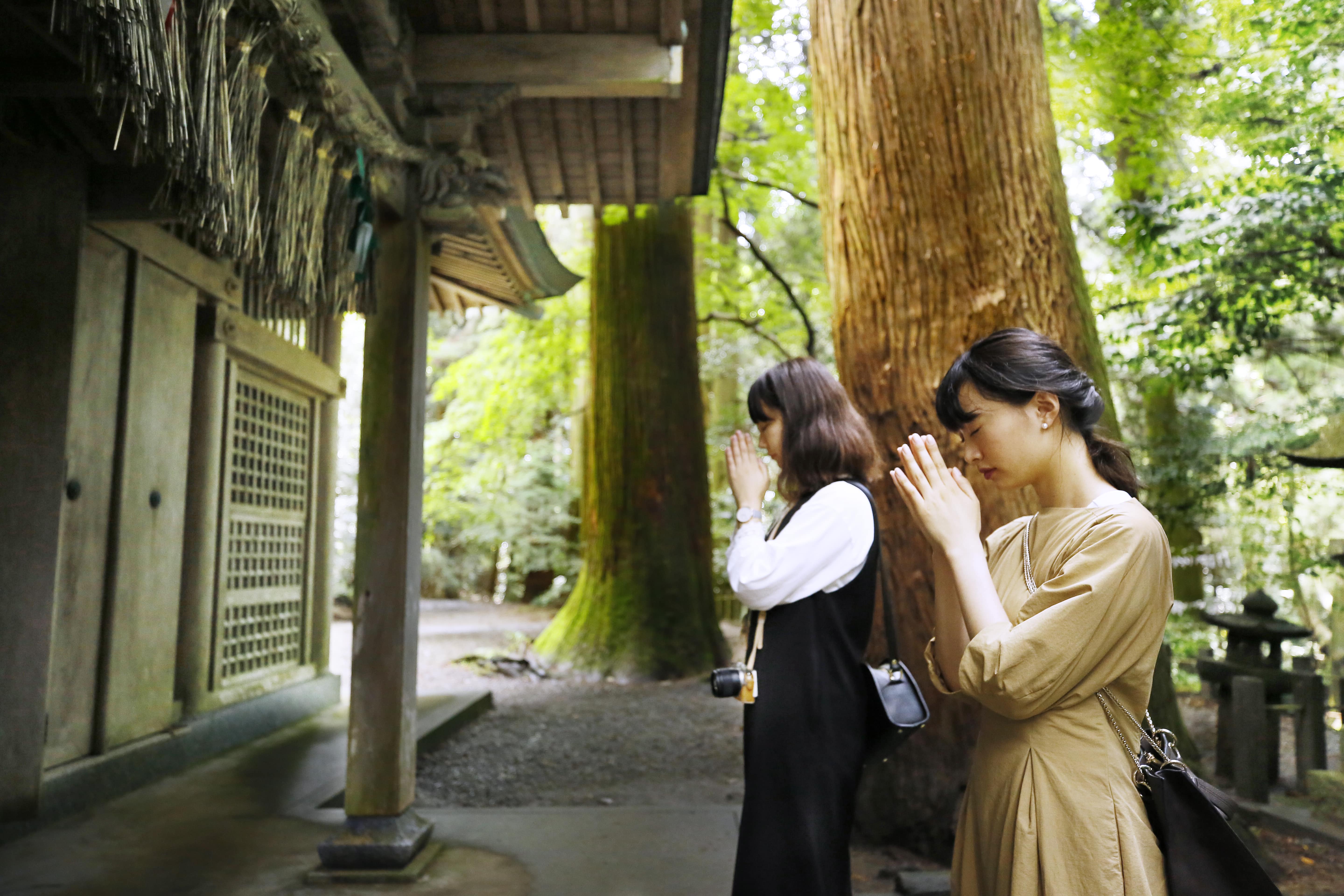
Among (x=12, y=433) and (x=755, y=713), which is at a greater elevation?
(x=12, y=433)

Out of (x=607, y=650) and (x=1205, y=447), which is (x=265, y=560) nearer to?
(x=607, y=650)

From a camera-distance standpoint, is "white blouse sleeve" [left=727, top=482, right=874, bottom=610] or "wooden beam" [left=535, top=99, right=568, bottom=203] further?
"wooden beam" [left=535, top=99, right=568, bottom=203]

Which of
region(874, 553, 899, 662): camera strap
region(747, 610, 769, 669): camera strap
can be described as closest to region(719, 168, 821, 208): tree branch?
region(874, 553, 899, 662): camera strap

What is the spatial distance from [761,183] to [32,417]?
26.0 ft

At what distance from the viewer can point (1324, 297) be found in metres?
6.51

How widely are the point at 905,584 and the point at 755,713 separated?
2122 millimetres

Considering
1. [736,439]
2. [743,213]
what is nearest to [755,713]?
[736,439]

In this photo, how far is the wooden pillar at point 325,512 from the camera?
25.6 ft

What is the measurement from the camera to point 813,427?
7.84 feet

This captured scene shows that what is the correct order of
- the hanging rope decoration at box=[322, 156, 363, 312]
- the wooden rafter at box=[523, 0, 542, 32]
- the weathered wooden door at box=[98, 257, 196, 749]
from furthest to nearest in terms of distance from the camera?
the weathered wooden door at box=[98, 257, 196, 749] < the wooden rafter at box=[523, 0, 542, 32] < the hanging rope decoration at box=[322, 156, 363, 312]

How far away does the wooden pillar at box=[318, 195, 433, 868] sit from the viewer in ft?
12.6

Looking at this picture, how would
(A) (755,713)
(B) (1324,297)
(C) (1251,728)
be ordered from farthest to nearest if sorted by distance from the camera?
(B) (1324,297)
(C) (1251,728)
(A) (755,713)

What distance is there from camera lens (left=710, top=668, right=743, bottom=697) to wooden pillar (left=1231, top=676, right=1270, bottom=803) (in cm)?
427

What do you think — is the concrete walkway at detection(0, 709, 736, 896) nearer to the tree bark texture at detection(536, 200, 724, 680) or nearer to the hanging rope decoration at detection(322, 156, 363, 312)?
the hanging rope decoration at detection(322, 156, 363, 312)
